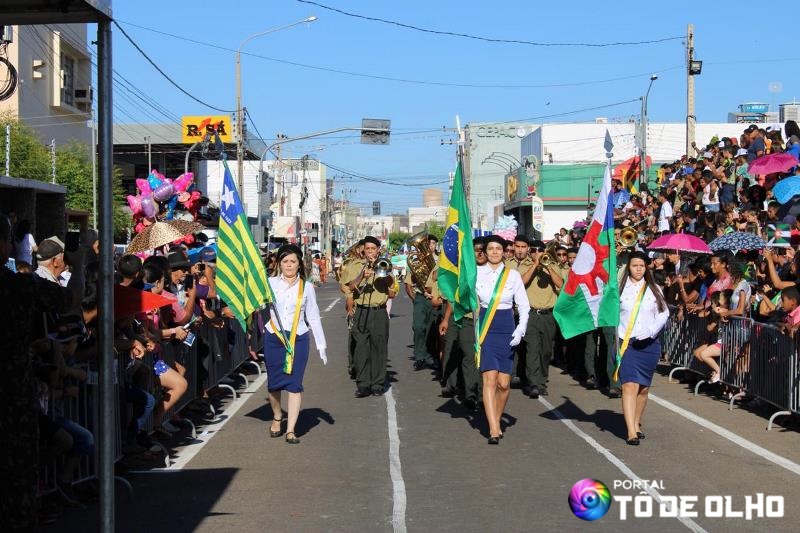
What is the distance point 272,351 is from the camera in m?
10.7

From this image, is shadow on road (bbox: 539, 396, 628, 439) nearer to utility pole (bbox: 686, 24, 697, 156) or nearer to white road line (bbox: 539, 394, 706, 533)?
white road line (bbox: 539, 394, 706, 533)

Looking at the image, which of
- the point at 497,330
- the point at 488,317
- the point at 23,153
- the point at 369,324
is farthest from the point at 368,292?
the point at 23,153

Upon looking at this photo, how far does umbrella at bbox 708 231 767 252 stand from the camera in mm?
14547

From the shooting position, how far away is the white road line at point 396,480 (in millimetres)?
7180

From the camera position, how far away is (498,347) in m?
10.6

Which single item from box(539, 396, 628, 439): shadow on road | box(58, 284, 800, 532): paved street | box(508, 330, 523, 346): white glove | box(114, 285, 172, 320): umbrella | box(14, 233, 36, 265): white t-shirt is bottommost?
box(539, 396, 628, 439): shadow on road

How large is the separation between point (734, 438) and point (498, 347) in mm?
2515

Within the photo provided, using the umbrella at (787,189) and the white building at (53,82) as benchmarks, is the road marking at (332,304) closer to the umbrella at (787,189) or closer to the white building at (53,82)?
the white building at (53,82)

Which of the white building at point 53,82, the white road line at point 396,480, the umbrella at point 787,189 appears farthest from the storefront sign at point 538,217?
the white road line at point 396,480

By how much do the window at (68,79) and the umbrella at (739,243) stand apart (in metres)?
33.5

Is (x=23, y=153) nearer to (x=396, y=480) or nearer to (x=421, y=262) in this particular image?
(x=421, y=262)

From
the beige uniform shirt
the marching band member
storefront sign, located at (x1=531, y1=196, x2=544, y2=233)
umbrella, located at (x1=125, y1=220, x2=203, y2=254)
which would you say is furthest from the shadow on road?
storefront sign, located at (x1=531, y1=196, x2=544, y2=233)

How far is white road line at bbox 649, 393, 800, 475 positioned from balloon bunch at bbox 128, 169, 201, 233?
7446mm

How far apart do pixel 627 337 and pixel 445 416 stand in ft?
8.47
